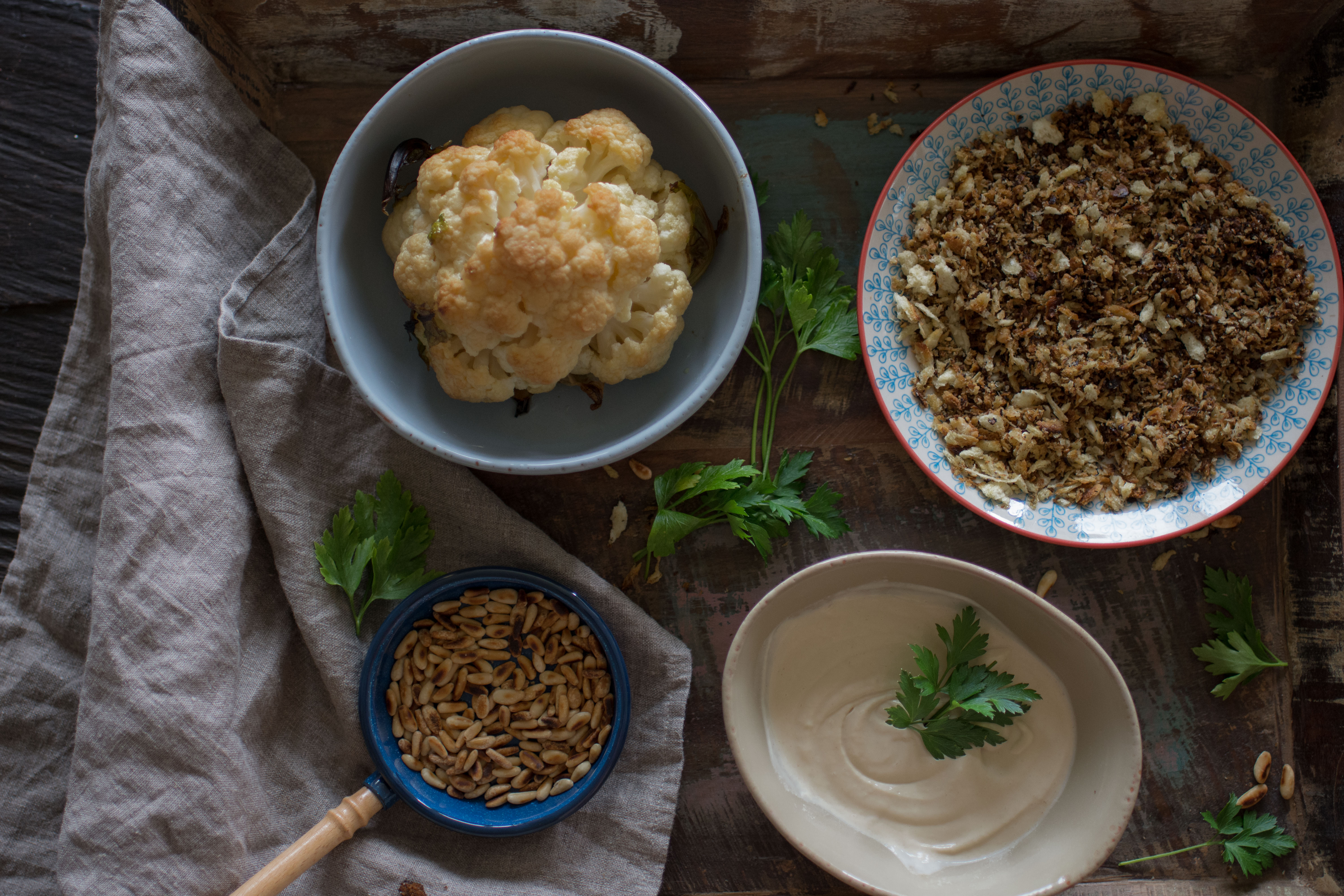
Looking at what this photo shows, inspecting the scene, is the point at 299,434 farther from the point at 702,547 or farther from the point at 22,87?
the point at 22,87

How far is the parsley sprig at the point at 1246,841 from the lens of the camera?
4.82 feet

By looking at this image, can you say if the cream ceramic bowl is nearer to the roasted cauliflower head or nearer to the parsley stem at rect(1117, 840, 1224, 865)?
the parsley stem at rect(1117, 840, 1224, 865)

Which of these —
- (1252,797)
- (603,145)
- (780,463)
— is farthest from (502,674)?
(1252,797)

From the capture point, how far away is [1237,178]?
1.42 meters

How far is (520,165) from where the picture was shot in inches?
49.4

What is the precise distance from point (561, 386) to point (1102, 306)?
978 millimetres

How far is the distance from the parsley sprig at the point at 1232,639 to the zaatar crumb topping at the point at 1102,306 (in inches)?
10.4

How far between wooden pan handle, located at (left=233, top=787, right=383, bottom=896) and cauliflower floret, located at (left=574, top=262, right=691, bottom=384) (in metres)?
0.85

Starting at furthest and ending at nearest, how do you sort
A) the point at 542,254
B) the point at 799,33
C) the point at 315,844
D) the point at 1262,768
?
the point at 1262,768 < the point at 799,33 < the point at 315,844 < the point at 542,254

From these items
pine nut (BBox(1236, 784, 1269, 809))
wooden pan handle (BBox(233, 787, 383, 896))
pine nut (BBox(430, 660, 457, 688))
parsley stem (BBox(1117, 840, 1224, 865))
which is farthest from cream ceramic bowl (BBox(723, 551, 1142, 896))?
wooden pan handle (BBox(233, 787, 383, 896))

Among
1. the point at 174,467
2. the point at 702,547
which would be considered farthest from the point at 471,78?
the point at 702,547

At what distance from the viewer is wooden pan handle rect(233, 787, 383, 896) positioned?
4.13 ft

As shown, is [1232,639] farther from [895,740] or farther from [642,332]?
[642,332]

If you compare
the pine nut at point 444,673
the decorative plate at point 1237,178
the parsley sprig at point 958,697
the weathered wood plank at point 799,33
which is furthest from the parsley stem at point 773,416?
the pine nut at point 444,673
